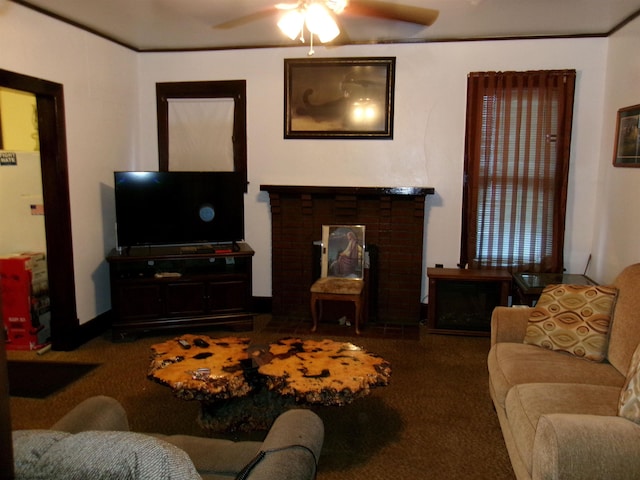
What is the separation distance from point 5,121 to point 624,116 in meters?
5.04

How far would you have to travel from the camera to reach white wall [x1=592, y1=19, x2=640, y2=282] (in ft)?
12.5

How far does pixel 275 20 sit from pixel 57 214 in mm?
2240

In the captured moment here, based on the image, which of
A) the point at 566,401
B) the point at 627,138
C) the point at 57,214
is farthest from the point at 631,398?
the point at 57,214

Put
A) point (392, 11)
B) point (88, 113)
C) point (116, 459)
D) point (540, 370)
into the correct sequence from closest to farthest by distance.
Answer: point (116, 459), point (540, 370), point (392, 11), point (88, 113)

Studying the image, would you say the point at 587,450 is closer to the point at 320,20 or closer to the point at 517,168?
the point at 320,20

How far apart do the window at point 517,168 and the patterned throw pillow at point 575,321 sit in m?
1.63

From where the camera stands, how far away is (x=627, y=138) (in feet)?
12.8

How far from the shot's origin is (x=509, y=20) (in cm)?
402

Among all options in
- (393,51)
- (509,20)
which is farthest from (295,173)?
(509,20)

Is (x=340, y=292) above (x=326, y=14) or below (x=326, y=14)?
below

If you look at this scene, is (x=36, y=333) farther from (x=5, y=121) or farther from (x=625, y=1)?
(x=625, y=1)

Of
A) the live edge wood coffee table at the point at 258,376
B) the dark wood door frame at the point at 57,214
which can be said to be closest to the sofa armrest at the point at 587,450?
the live edge wood coffee table at the point at 258,376

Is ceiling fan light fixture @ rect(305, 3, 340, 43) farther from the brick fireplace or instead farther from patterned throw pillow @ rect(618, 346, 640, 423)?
patterned throw pillow @ rect(618, 346, 640, 423)

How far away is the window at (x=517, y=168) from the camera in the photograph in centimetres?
452
